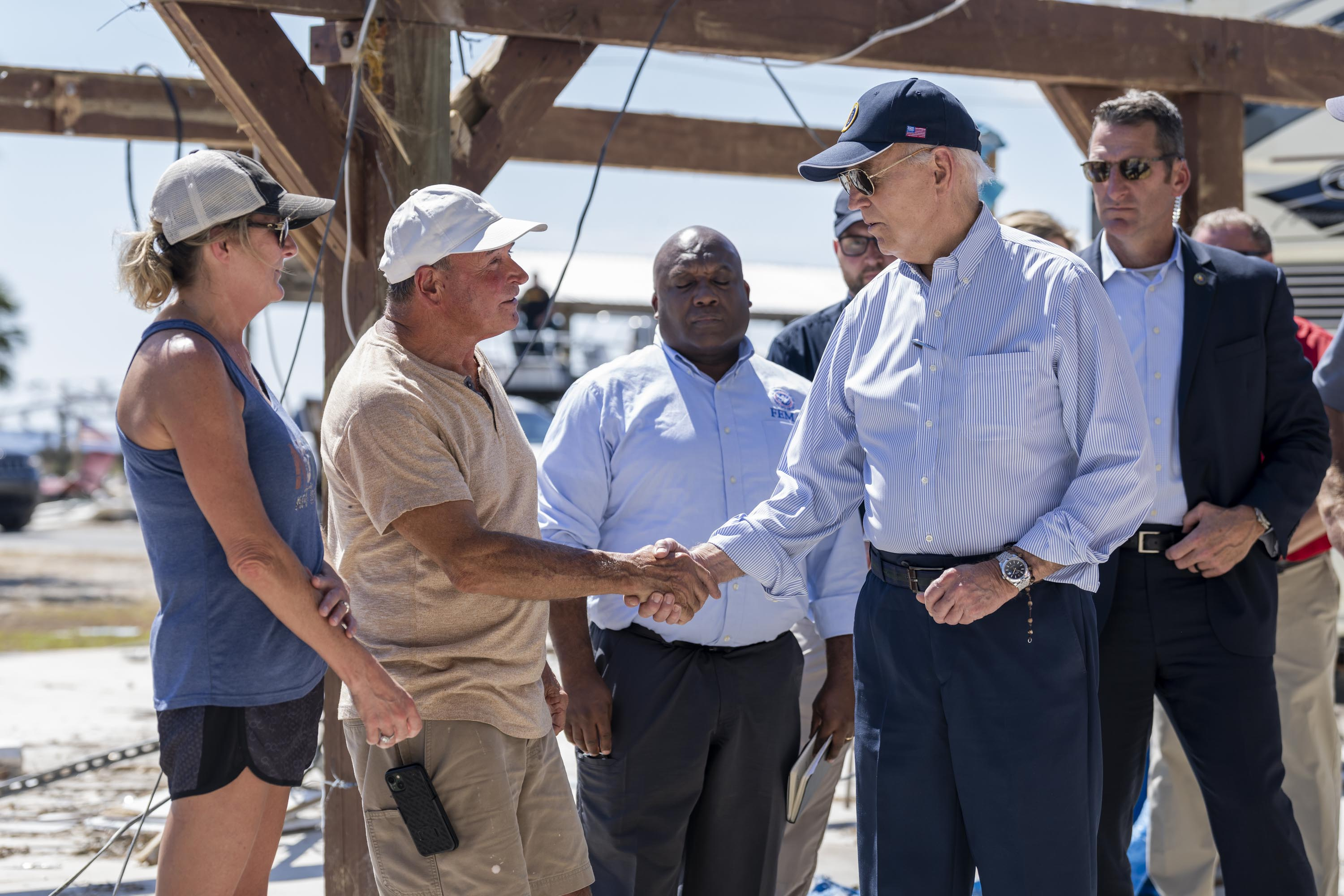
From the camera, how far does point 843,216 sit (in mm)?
4035

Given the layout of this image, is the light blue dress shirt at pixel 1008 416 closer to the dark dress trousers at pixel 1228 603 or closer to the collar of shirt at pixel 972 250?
the collar of shirt at pixel 972 250

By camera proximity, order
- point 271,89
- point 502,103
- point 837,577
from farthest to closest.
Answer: point 502,103
point 271,89
point 837,577

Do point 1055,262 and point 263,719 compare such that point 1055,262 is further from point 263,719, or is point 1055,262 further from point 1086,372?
point 263,719

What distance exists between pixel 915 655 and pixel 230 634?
1.34m

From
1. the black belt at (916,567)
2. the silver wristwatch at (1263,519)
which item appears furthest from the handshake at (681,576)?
the silver wristwatch at (1263,519)

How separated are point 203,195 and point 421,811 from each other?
129 centimetres

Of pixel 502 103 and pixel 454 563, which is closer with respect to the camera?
pixel 454 563

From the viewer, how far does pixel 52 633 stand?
12164 millimetres

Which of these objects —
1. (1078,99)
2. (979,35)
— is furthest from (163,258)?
(1078,99)

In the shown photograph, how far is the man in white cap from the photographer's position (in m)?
2.46

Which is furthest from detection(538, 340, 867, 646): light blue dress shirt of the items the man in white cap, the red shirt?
the red shirt

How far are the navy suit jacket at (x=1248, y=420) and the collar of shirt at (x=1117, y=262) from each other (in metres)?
0.07

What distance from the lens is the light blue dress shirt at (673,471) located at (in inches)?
126

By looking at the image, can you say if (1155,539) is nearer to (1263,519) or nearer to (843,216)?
(1263,519)
